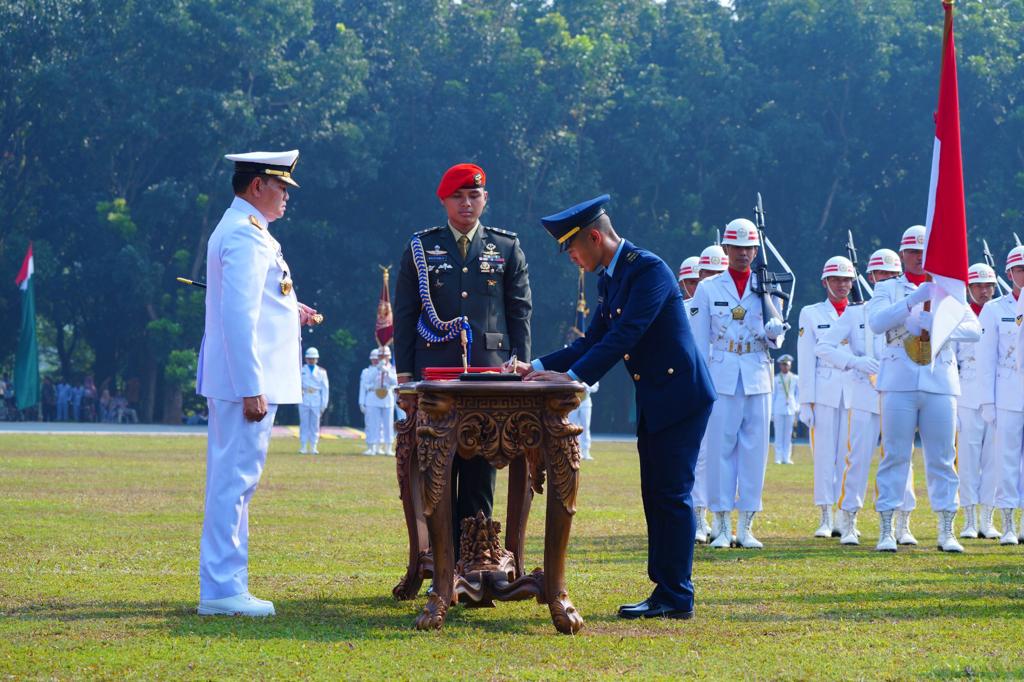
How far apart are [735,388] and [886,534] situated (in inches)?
68.1

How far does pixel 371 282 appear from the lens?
57562mm

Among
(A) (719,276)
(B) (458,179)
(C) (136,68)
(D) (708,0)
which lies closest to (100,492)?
(A) (719,276)

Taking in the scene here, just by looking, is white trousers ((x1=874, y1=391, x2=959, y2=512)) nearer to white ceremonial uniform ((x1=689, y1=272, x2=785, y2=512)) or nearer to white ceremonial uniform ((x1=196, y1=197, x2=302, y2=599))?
white ceremonial uniform ((x1=689, y1=272, x2=785, y2=512))

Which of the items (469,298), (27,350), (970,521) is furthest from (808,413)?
(27,350)

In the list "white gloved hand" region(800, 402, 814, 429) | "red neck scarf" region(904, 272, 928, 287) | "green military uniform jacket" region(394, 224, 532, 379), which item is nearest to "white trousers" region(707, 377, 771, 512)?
"red neck scarf" region(904, 272, 928, 287)

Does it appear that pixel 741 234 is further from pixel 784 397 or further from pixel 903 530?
pixel 784 397

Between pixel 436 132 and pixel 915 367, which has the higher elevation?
pixel 436 132

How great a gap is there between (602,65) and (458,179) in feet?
164

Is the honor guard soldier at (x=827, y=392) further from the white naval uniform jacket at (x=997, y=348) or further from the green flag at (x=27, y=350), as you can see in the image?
the green flag at (x=27, y=350)

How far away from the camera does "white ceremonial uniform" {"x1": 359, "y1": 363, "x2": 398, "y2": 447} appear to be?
34.3 meters

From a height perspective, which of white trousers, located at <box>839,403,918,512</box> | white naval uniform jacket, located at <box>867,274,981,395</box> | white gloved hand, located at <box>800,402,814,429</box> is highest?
white naval uniform jacket, located at <box>867,274,981,395</box>

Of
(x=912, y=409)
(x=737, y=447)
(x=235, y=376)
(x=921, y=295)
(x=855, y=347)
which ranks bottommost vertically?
(x=737, y=447)

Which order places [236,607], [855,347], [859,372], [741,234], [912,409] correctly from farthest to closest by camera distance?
[859,372], [855,347], [741,234], [912,409], [236,607]

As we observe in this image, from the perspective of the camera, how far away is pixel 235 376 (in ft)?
29.3
